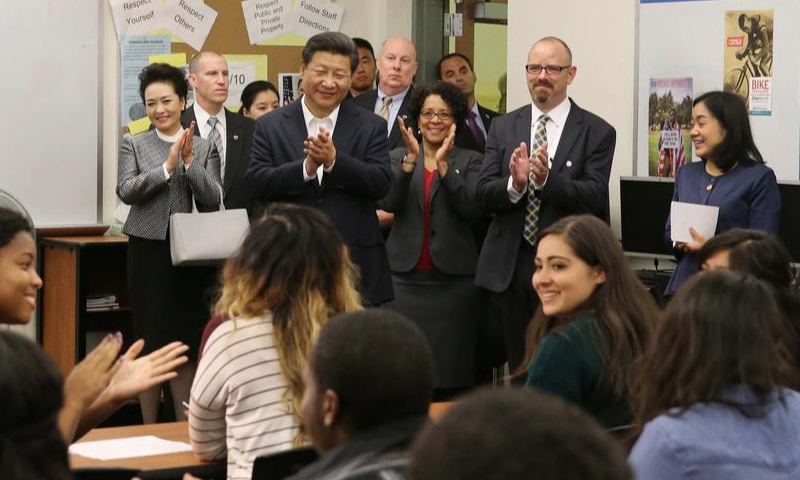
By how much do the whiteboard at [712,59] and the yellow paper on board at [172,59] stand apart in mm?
2711

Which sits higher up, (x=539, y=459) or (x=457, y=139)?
(x=457, y=139)

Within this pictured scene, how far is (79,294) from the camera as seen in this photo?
6.82 m

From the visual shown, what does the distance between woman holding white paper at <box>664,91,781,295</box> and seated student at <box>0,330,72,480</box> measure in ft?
13.2

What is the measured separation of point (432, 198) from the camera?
6.21 m

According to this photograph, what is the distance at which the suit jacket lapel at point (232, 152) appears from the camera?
Answer: 6277mm

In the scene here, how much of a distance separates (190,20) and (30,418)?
6.25m

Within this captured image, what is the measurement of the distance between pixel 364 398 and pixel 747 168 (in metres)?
3.87

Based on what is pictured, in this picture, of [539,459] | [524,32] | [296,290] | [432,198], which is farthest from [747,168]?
[539,459]

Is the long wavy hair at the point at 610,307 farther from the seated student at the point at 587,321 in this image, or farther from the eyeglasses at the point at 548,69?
the eyeglasses at the point at 548,69

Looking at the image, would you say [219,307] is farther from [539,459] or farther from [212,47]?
Result: [212,47]

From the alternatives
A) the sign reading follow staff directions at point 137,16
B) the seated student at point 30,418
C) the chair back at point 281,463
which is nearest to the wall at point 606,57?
the sign reading follow staff directions at point 137,16

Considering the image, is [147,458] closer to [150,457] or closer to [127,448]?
[150,457]

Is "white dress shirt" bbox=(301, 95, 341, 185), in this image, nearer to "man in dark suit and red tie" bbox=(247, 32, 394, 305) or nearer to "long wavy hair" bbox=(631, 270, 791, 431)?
"man in dark suit and red tie" bbox=(247, 32, 394, 305)

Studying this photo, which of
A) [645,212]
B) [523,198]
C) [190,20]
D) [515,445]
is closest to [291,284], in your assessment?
[515,445]
